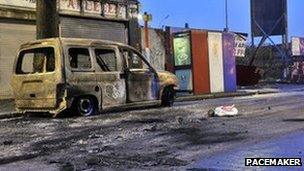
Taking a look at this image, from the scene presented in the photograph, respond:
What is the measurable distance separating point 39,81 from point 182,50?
1111 cm

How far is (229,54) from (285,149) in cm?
1791

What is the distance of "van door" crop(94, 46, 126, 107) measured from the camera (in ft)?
46.3

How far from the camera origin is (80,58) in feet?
46.2

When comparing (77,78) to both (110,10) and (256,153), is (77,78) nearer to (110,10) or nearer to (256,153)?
(256,153)

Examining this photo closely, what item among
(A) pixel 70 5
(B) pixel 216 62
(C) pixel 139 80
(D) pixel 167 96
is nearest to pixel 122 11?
(A) pixel 70 5

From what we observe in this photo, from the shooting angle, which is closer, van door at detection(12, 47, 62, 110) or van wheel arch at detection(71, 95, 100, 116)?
van door at detection(12, 47, 62, 110)

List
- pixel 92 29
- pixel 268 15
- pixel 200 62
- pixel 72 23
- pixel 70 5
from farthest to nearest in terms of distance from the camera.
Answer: pixel 268 15 < pixel 92 29 < pixel 200 62 < pixel 72 23 < pixel 70 5

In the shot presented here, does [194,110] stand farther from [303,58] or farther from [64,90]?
[303,58]

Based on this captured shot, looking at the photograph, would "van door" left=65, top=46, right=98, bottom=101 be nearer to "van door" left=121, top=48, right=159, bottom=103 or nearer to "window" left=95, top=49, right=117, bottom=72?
"window" left=95, top=49, right=117, bottom=72

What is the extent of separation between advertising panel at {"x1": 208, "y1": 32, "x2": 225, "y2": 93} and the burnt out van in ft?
31.0

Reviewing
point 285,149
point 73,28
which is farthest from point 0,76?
point 285,149

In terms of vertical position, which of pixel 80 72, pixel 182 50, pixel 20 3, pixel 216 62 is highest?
pixel 20 3

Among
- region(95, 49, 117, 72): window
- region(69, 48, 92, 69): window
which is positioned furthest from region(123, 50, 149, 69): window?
region(69, 48, 92, 69): window

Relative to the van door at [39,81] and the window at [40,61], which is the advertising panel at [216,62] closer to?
the window at [40,61]
